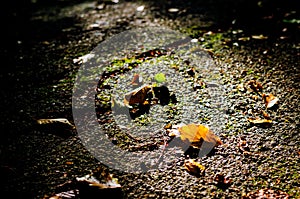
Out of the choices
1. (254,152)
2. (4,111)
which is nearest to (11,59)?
(4,111)

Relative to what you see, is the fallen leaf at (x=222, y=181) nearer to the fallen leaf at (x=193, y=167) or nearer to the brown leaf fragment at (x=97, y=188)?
the fallen leaf at (x=193, y=167)

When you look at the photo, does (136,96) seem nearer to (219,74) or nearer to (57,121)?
(57,121)

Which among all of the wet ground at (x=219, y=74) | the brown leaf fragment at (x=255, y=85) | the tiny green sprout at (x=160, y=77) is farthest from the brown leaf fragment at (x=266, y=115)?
the tiny green sprout at (x=160, y=77)

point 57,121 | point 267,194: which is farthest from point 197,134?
point 57,121

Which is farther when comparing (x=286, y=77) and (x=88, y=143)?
(x=286, y=77)

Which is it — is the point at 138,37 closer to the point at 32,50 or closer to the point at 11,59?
the point at 32,50

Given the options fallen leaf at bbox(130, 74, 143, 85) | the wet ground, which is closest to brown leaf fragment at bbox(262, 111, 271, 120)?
the wet ground
